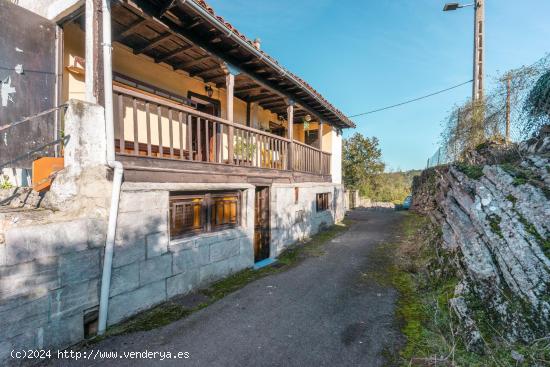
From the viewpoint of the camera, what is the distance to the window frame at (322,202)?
34.8 ft

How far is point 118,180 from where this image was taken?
11.8 feet

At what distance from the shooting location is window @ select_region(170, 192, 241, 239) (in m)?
4.66

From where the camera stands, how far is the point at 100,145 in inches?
145

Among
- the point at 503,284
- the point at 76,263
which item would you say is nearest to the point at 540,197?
the point at 503,284

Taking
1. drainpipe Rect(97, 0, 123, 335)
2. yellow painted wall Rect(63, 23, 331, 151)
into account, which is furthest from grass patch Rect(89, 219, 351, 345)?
yellow painted wall Rect(63, 23, 331, 151)

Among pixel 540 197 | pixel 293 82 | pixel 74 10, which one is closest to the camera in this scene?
pixel 540 197

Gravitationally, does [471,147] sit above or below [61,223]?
above

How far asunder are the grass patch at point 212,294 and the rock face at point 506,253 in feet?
11.9

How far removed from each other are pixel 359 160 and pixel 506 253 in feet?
58.8

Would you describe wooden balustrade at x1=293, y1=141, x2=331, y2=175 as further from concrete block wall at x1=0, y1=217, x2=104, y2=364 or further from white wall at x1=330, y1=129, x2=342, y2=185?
concrete block wall at x1=0, y1=217, x2=104, y2=364

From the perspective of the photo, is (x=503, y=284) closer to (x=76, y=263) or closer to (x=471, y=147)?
(x=76, y=263)

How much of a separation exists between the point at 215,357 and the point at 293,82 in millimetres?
6585

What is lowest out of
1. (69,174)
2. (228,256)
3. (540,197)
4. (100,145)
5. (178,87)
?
(228,256)

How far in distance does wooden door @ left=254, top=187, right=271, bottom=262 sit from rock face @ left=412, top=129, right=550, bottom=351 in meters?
4.25
